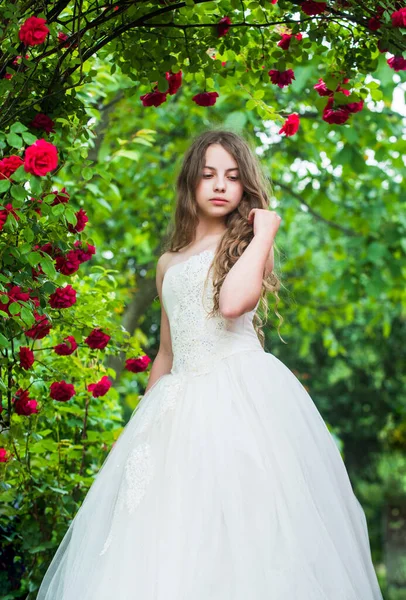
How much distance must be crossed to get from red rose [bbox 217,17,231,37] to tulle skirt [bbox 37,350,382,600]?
3.55ft

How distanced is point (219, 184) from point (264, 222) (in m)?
0.25

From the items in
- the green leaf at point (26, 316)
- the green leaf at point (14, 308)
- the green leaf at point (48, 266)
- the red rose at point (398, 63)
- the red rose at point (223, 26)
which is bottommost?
the green leaf at point (26, 316)

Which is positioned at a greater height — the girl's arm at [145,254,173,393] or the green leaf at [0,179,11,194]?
the green leaf at [0,179,11,194]

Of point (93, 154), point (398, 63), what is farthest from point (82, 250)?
point (93, 154)

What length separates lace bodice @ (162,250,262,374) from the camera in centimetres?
274

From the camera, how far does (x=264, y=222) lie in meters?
2.73

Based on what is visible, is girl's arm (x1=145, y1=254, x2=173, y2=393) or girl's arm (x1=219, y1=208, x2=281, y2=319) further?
girl's arm (x1=145, y1=254, x2=173, y2=393)

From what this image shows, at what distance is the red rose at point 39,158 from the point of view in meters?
2.06

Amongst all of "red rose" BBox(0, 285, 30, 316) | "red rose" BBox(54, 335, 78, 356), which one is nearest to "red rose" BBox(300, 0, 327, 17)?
"red rose" BBox(0, 285, 30, 316)

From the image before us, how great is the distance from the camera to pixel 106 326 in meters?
3.19

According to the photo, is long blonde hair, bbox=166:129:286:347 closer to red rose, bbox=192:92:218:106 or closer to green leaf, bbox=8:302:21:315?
red rose, bbox=192:92:218:106

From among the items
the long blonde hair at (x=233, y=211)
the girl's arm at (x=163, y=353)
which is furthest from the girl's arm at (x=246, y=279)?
the girl's arm at (x=163, y=353)

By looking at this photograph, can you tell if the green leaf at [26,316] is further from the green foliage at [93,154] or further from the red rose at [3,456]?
the red rose at [3,456]

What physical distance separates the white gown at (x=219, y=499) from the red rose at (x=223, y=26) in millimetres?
818
